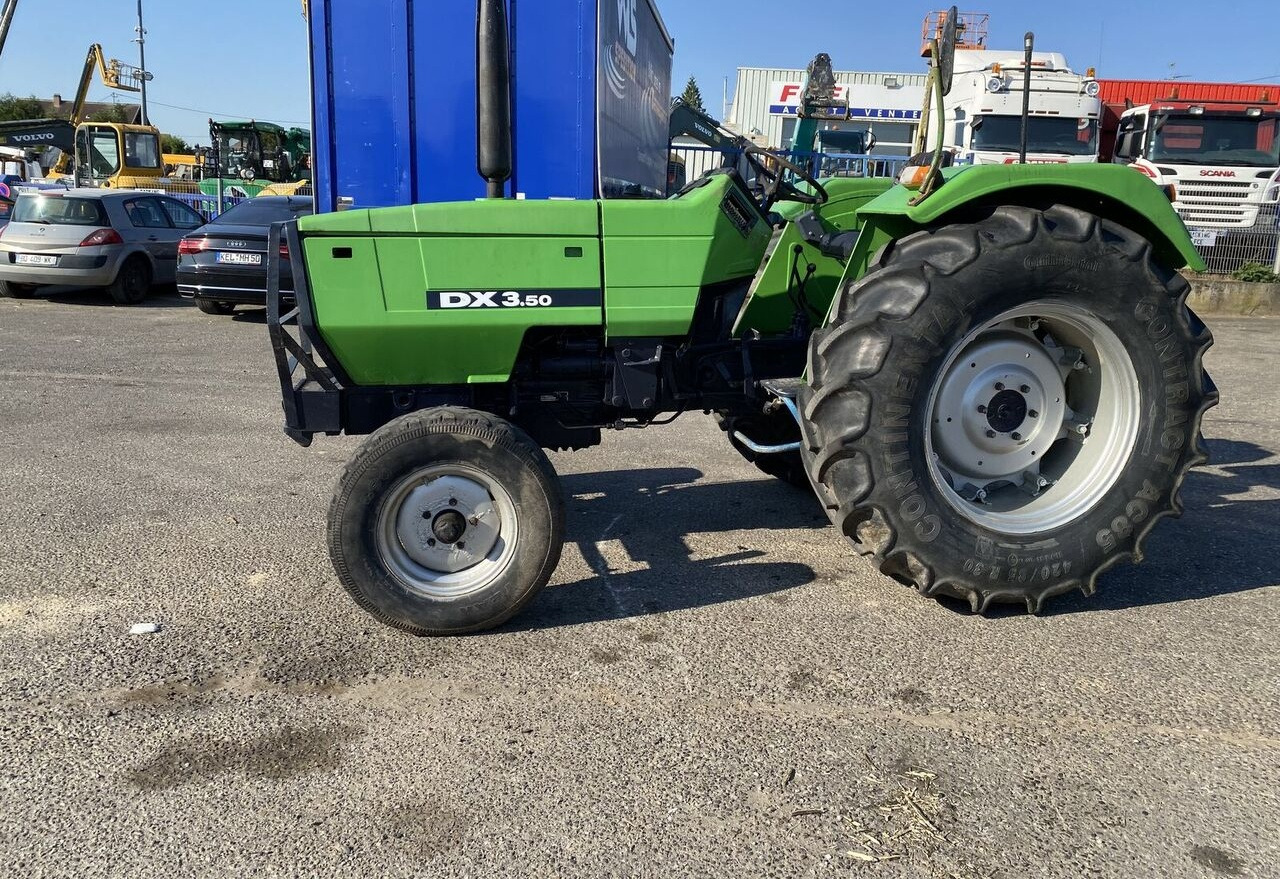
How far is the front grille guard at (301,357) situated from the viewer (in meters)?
3.28

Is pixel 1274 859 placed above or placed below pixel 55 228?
below

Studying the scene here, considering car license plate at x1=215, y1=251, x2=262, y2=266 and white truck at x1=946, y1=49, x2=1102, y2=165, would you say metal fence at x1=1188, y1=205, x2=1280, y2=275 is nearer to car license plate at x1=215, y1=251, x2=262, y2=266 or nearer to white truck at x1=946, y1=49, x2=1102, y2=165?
white truck at x1=946, y1=49, x2=1102, y2=165

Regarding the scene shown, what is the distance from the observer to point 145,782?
99.7 inches

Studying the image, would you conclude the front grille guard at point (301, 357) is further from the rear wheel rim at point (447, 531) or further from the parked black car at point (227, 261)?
the parked black car at point (227, 261)

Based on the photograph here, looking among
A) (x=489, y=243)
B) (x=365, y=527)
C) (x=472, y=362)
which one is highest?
(x=489, y=243)

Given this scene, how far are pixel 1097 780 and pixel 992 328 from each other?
1701 millimetres

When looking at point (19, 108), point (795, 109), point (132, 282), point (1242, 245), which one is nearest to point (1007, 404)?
point (1242, 245)

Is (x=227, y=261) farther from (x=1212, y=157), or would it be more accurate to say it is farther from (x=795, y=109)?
(x=795, y=109)

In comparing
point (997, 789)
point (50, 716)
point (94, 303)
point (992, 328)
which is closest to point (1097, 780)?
point (997, 789)

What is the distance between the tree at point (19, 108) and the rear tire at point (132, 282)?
60.6 meters

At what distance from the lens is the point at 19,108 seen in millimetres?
64875

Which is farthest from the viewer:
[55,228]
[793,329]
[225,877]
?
[55,228]

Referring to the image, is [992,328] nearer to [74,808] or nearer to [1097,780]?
[1097,780]

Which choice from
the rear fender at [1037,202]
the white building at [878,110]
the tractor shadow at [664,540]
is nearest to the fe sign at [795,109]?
the white building at [878,110]
